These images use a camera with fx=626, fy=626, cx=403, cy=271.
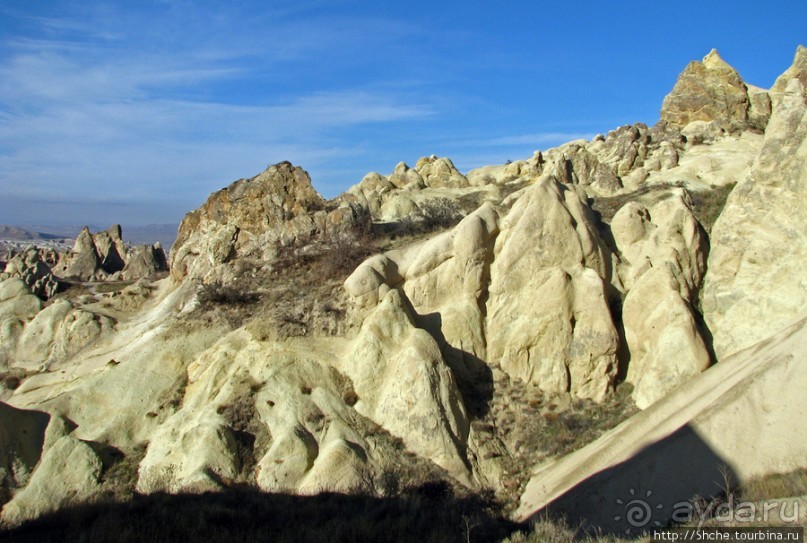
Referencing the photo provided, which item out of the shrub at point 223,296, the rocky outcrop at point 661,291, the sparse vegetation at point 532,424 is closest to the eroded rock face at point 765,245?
the rocky outcrop at point 661,291

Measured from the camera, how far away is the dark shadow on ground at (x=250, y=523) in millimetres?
8484

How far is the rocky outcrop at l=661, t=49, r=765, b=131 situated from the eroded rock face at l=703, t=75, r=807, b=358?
38.3 ft

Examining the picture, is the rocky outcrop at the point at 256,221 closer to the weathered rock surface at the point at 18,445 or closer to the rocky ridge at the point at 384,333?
the rocky ridge at the point at 384,333

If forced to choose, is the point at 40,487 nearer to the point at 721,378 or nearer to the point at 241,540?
the point at 241,540

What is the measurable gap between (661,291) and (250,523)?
12.3 metres

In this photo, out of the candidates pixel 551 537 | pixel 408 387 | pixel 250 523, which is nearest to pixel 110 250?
pixel 408 387

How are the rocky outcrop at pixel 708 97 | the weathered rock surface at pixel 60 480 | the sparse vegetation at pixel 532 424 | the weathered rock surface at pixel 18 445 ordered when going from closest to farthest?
the weathered rock surface at pixel 60 480, the weathered rock surface at pixel 18 445, the sparse vegetation at pixel 532 424, the rocky outcrop at pixel 708 97

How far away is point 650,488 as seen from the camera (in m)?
11.6

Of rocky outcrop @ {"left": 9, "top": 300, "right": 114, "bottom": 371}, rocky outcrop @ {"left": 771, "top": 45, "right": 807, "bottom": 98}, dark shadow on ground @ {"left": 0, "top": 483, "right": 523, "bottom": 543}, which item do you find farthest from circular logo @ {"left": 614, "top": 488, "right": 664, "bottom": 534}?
rocky outcrop @ {"left": 771, "top": 45, "right": 807, "bottom": 98}

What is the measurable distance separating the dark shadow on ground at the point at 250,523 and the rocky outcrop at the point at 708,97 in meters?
24.8

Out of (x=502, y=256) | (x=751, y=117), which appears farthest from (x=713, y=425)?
(x=751, y=117)

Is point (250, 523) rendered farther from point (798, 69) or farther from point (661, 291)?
point (798, 69)

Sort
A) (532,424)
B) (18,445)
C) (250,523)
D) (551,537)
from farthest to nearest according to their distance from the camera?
(532,424) → (18,445) → (250,523) → (551,537)

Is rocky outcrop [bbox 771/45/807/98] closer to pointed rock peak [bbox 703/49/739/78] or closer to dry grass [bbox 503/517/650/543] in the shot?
pointed rock peak [bbox 703/49/739/78]
